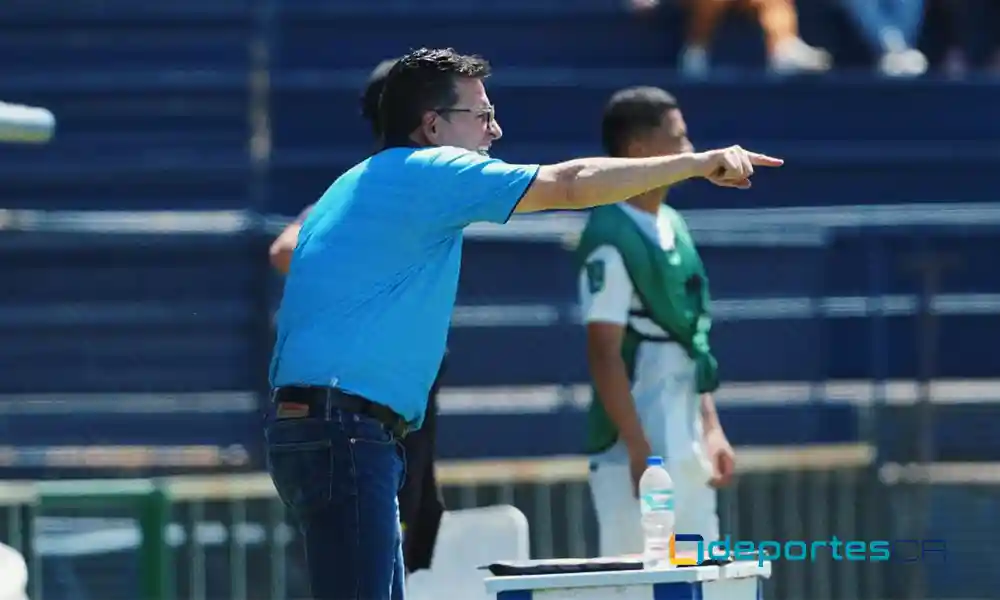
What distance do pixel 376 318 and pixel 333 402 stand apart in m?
0.18

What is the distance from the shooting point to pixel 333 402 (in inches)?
145

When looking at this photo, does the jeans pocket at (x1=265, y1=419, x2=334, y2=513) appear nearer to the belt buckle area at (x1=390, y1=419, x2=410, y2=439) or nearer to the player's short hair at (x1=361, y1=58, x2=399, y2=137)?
the belt buckle area at (x1=390, y1=419, x2=410, y2=439)

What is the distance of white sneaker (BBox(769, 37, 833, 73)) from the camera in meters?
8.86

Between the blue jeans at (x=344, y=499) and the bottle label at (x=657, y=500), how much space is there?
1097 millimetres

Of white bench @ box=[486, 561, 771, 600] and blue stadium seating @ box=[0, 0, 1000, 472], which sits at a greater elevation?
blue stadium seating @ box=[0, 0, 1000, 472]

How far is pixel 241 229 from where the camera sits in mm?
7797

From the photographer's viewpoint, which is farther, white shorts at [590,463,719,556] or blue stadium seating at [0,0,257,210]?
blue stadium seating at [0,0,257,210]

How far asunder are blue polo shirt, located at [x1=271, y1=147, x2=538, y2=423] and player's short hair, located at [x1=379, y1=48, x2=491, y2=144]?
0.14 metres

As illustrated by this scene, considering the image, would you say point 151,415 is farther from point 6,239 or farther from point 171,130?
point 171,130

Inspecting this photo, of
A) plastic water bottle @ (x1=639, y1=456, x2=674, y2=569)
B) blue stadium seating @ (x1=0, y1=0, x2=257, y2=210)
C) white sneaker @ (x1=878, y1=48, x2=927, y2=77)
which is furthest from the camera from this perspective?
white sneaker @ (x1=878, y1=48, x2=927, y2=77)

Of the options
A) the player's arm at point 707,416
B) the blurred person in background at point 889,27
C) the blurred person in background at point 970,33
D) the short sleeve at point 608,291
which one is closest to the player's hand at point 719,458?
the player's arm at point 707,416

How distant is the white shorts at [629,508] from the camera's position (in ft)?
17.4

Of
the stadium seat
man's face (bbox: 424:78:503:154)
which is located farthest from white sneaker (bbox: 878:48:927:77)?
the stadium seat

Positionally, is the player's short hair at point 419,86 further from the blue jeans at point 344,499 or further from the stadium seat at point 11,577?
the stadium seat at point 11,577
